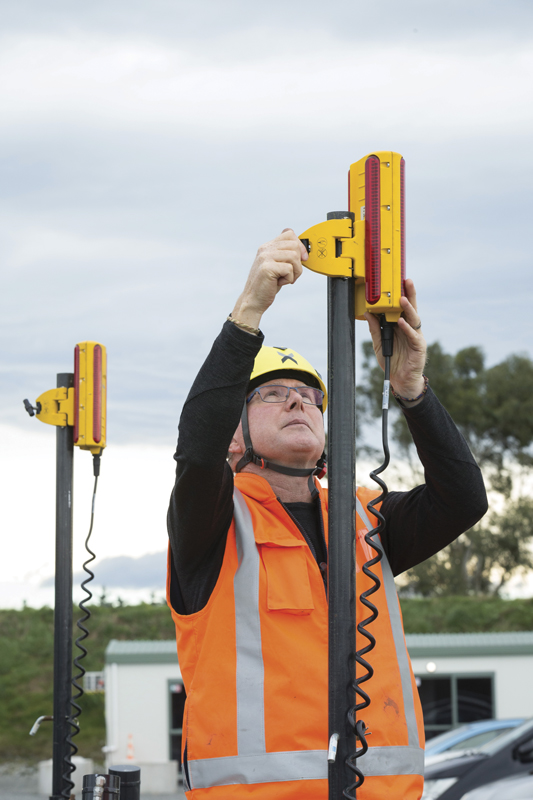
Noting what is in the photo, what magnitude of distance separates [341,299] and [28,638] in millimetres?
25880

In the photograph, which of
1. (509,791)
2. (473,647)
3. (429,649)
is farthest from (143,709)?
(509,791)

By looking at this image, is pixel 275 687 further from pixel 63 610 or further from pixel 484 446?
pixel 484 446

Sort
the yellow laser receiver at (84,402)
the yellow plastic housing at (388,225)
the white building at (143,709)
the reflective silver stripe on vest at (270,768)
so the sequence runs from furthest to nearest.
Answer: the white building at (143,709), the yellow laser receiver at (84,402), the reflective silver stripe on vest at (270,768), the yellow plastic housing at (388,225)

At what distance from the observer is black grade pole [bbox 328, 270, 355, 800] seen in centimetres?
197

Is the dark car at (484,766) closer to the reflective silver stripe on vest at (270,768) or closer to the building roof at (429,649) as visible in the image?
the reflective silver stripe on vest at (270,768)

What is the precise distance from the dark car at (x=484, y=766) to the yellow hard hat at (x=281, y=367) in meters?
4.79

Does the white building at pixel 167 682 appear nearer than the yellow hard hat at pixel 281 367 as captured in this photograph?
No

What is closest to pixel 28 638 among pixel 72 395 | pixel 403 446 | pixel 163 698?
pixel 163 698

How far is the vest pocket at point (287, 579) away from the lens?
2.68 metres

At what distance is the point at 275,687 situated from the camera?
8.44 feet

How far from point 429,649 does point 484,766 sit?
8.84 meters

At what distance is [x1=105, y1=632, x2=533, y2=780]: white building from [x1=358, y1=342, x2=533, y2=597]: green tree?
15.9m

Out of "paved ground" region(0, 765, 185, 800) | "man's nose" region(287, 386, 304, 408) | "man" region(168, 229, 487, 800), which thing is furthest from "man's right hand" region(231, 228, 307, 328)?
"paved ground" region(0, 765, 185, 800)

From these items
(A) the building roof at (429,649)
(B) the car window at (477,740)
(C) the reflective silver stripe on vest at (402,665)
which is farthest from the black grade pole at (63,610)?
(A) the building roof at (429,649)
